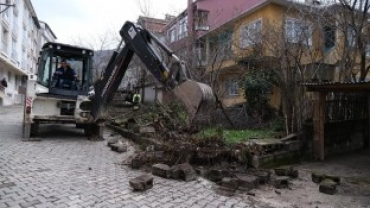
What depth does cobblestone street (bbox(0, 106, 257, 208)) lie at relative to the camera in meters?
4.54

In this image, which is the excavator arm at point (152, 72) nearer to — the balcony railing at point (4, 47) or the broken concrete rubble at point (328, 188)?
the broken concrete rubble at point (328, 188)

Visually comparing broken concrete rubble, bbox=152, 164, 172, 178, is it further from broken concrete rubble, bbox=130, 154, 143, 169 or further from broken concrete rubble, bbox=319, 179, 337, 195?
broken concrete rubble, bbox=319, 179, 337, 195

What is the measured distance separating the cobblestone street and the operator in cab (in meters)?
2.95

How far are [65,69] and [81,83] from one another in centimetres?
70

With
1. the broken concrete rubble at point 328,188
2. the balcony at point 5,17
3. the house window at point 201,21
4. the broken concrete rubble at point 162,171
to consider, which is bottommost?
the broken concrete rubble at point 328,188

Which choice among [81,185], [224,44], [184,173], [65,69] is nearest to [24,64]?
[65,69]

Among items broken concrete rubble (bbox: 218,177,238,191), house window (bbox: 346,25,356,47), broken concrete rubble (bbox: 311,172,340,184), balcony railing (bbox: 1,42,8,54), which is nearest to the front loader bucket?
broken concrete rubble (bbox: 218,177,238,191)

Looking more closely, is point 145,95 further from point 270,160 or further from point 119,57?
point 270,160

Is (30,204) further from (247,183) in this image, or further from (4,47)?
(4,47)

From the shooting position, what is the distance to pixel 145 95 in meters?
22.3

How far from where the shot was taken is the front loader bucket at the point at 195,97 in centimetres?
561

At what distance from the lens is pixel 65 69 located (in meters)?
10.6

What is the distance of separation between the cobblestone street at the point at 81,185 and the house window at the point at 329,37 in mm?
9730

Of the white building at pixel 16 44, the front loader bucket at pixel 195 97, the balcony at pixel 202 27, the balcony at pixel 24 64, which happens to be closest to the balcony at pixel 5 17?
the white building at pixel 16 44
